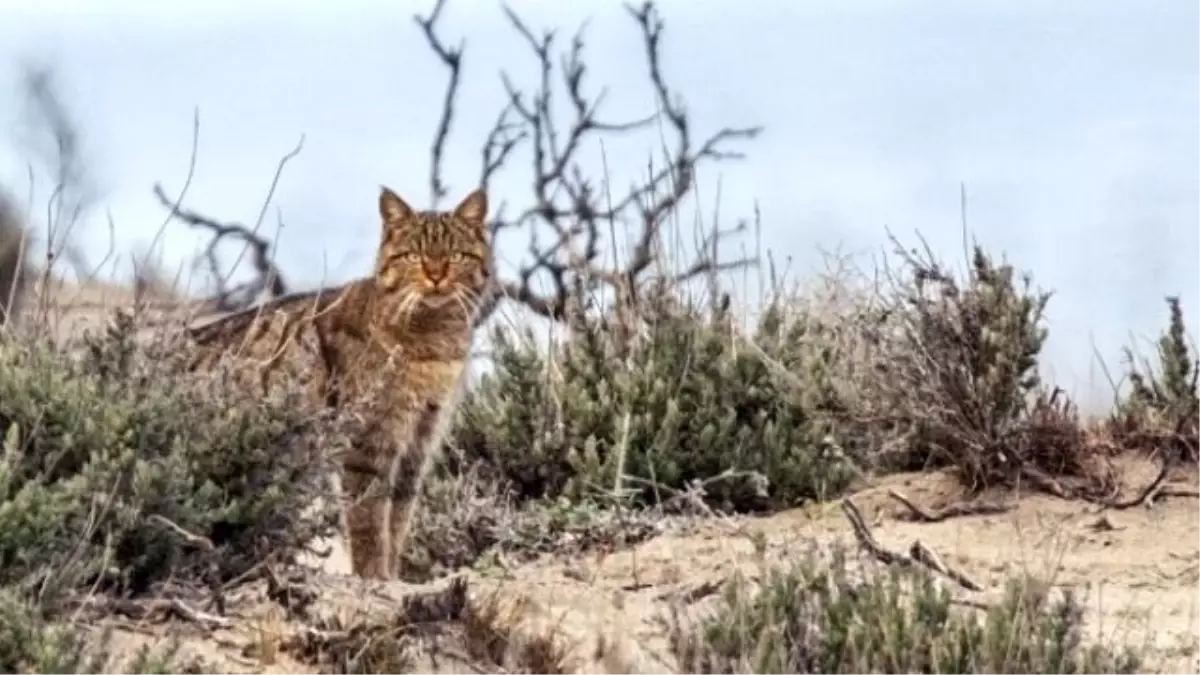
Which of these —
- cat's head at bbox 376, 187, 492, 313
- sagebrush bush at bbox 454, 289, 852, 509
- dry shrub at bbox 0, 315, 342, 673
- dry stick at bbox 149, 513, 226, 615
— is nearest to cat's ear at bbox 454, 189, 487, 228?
cat's head at bbox 376, 187, 492, 313

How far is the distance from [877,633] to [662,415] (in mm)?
3076

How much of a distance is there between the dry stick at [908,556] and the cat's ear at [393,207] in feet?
7.86

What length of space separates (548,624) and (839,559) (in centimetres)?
82

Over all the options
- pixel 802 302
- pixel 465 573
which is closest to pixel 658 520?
pixel 465 573

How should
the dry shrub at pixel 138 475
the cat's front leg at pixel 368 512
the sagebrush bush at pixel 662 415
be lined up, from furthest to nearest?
1. the sagebrush bush at pixel 662 415
2. the cat's front leg at pixel 368 512
3. the dry shrub at pixel 138 475

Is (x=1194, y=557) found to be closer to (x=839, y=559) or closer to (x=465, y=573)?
(x=839, y=559)

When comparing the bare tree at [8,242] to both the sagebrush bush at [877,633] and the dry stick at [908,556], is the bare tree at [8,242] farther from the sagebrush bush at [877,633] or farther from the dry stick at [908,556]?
the sagebrush bush at [877,633]

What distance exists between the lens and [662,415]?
7828 millimetres

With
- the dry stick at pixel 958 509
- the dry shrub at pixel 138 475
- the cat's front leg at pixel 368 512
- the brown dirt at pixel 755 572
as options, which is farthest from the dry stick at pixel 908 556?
the cat's front leg at pixel 368 512

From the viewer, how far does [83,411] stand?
5453 millimetres

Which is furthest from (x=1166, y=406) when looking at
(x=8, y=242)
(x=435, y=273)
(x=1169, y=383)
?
(x=8, y=242)

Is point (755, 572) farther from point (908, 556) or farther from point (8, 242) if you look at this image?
point (8, 242)

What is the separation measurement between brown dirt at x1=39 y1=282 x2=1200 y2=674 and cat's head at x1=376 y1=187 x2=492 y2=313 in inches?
43.6

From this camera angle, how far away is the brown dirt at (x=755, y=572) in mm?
5203
